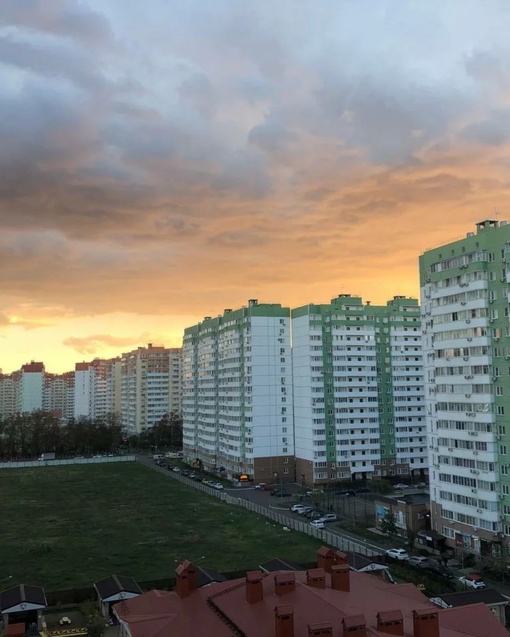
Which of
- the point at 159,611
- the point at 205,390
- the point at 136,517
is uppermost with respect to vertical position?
the point at 205,390

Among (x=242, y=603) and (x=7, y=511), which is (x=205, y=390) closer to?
(x=7, y=511)

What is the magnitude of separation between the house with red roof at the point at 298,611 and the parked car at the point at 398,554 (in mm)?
17475

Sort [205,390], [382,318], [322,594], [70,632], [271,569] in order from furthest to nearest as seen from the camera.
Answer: [205,390] → [382,318] → [271,569] → [70,632] → [322,594]

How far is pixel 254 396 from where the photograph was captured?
8038cm

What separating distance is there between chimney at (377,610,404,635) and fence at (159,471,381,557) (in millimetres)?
23071

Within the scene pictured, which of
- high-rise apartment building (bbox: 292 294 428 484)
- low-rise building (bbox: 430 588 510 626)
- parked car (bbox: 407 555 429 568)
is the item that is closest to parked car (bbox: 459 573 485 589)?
parked car (bbox: 407 555 429 568)

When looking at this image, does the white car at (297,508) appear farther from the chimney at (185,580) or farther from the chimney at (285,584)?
the chimney at (285,584)

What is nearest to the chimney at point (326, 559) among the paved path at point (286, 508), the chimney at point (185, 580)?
the chimney at point (185, 580)

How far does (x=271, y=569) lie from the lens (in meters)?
34.8

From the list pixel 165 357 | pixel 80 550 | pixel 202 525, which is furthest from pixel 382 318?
pixel 165 357

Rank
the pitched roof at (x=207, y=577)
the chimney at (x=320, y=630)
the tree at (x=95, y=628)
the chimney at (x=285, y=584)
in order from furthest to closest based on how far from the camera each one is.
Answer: the pitched roof at (x=207, y=577) → the tree at (x=95, y=628) → the chimney at (x=285, y=584) → the chimney at (x=320, y=630)

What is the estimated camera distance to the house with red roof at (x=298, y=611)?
1961 centimetres

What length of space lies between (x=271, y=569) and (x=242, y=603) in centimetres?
1296

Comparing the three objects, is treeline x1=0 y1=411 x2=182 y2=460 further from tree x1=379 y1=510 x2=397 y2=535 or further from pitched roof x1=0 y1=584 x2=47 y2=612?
pitched roof x1=0 y1=584 x2=47 y2=612
